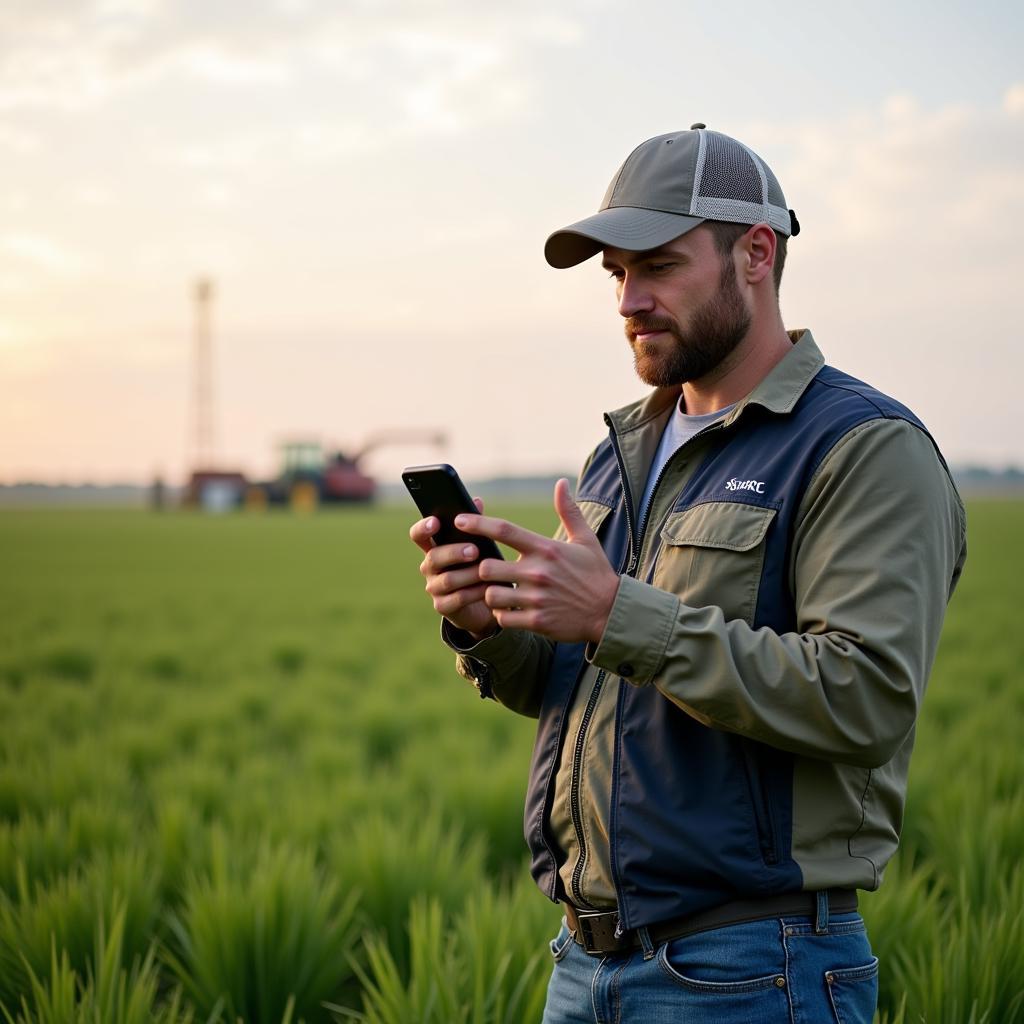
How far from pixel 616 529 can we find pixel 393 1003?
1.64 metres

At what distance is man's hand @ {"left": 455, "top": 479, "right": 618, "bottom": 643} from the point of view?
6.11 ft

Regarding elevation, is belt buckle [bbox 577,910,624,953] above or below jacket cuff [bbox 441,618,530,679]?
below

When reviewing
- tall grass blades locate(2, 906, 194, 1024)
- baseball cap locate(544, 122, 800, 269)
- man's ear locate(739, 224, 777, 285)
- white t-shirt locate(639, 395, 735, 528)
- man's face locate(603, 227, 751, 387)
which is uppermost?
baseball cap locate(544, 122, 800, 269)

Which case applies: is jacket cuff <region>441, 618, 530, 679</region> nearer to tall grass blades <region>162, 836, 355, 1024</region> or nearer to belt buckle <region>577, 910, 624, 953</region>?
belt buckle <region>577, 910, 624, 953</region>

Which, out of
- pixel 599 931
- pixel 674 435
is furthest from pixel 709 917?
pixel 674 435

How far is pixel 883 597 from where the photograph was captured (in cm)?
186

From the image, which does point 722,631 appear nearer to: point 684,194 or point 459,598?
point 459,598

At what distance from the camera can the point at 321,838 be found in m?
5.57

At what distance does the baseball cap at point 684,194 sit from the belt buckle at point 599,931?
1197 millimetres

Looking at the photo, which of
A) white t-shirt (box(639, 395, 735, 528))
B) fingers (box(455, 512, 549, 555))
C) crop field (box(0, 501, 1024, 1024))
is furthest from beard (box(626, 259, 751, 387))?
crop field (box(0, 501, 1024, 1024))

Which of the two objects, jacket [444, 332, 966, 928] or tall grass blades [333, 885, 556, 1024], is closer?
jacket [444, 332, 966, 928]

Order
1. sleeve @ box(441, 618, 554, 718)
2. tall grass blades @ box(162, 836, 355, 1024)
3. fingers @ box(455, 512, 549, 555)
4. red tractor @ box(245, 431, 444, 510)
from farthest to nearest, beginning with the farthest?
red tractor @ box(245, 431, 444, 510) → tall grass blades @ box(162, 836, 355, 1024) → sleeve @ box(441, 618, 554, 718) → fingers @ box(455, 512, 549, 555)

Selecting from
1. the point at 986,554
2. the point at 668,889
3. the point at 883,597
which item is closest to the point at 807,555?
the point at 883,597

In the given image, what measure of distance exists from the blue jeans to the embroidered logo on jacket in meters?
0.72
